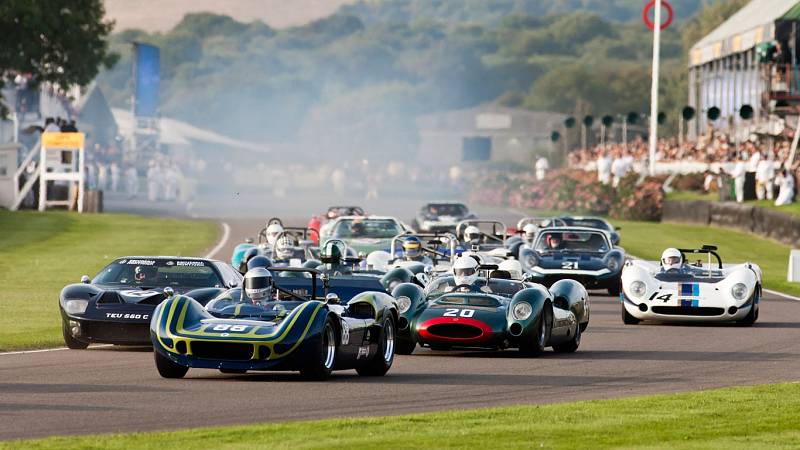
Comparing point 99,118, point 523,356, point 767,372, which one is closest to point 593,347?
point 523,356

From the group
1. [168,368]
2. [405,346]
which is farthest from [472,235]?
[168,368]

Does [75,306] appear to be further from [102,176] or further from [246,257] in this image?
[102,176]

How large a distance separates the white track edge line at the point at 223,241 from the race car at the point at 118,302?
48.5 ft

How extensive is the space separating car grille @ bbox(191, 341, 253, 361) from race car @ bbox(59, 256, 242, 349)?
306 centimetres

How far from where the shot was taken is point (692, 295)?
76.8 feet

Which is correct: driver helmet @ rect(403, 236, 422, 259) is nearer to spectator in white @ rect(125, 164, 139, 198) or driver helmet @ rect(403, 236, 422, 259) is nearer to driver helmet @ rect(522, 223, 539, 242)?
driver helmet @ rect(522, 223, 539, 242)

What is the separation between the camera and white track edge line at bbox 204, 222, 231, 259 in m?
40.2

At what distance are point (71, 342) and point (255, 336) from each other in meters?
4.41

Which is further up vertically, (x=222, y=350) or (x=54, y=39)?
(x=54, y=39)

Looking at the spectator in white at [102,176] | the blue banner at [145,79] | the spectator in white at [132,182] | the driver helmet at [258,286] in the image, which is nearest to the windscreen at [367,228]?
the driver helmet at [258,286]

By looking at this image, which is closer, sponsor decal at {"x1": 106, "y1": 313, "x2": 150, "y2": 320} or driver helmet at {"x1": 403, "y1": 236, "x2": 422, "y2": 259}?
sponsor decal at {"x1": 106, "y1": 313, "x2": 150, "y2": 320}

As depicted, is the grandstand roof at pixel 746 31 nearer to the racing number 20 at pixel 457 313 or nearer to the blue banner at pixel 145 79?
the blue banner at pixel 145 79

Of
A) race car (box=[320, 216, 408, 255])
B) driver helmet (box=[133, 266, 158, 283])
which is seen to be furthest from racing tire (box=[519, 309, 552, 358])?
race car (box=[320, 216, 408, 255])

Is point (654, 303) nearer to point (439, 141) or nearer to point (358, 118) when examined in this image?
point (439, 141)
